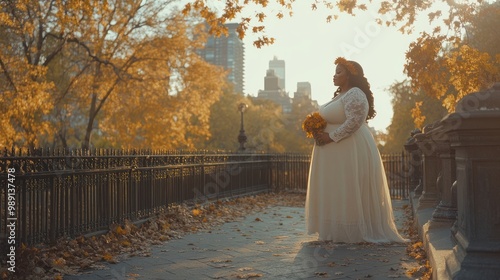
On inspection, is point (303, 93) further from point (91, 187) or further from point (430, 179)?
point (91, 187)

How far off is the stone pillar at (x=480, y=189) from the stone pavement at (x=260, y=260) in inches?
Result: 66.8

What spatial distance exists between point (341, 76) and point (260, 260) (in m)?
2.80

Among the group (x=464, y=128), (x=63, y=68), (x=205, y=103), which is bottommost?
(x=464, y=128)

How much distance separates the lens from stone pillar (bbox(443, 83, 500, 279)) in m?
3.44

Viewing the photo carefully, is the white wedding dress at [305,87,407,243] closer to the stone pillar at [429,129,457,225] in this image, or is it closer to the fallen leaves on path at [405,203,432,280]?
the fallen leaves on path at [405,203,432,280]

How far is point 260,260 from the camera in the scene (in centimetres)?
620

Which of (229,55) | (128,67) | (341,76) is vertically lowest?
(341,76)

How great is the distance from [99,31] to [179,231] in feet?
56.1

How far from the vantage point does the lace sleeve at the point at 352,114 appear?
7105 mm

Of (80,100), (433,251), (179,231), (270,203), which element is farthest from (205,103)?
(433,251)

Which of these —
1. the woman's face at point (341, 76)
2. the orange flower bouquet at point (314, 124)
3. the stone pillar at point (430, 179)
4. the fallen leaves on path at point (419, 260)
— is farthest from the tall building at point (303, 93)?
the fallen leaves on path at point (419, 260)

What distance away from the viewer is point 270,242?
770 centimetres

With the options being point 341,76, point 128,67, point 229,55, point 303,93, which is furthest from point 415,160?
point 229,55

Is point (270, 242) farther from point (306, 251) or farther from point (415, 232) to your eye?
point (415, 232)
